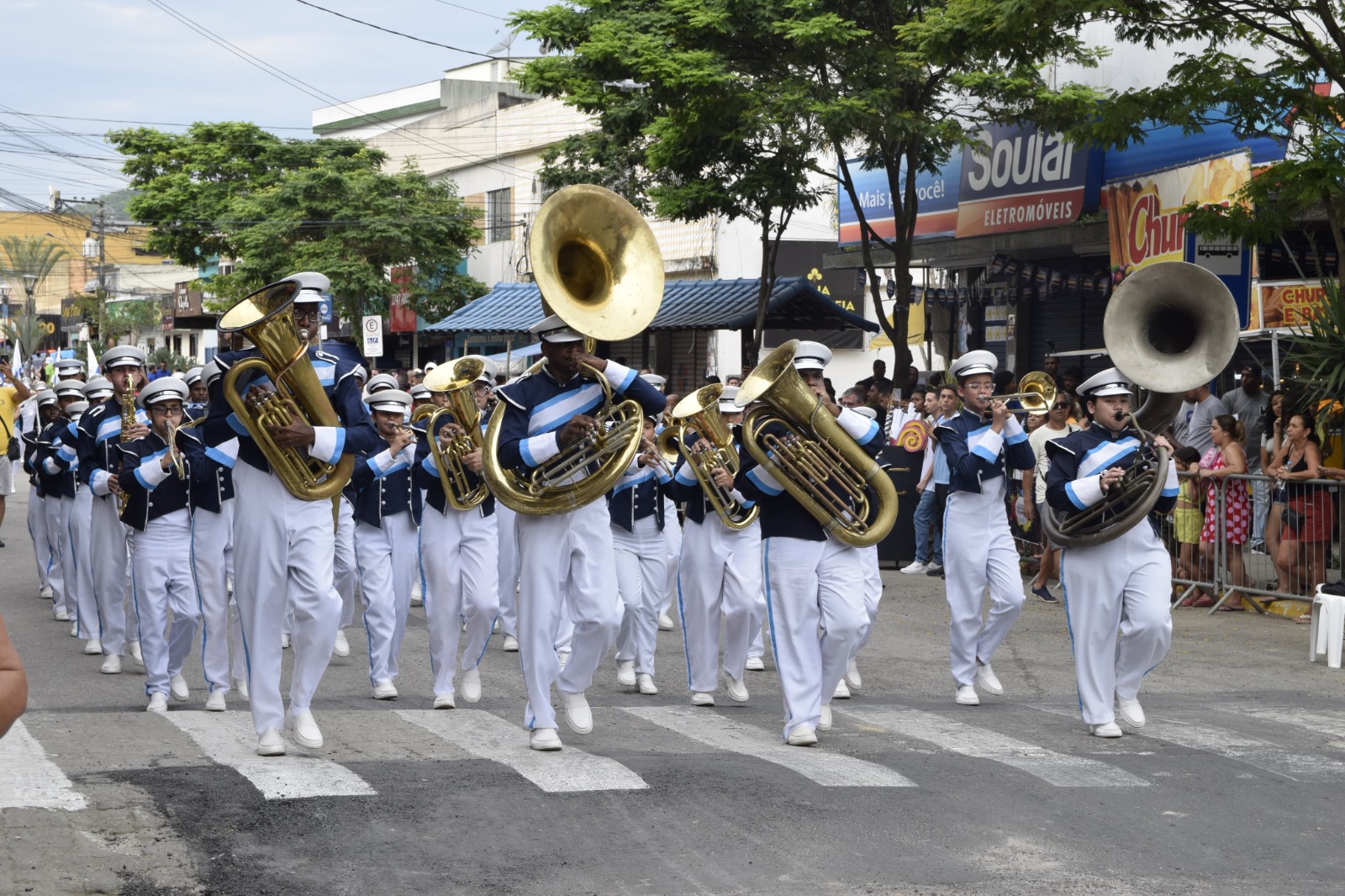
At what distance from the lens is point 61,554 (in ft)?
46.0

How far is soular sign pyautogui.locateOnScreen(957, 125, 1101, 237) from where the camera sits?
70.8 ft

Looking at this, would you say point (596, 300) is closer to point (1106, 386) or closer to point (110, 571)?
point (1106, 386)

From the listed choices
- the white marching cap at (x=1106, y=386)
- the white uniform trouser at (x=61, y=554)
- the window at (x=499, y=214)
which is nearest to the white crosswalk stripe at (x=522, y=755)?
the white marching cap at (x=1106, y=386)

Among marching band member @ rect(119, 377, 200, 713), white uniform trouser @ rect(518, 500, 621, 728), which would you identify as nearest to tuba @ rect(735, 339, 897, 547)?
white uniform trouser @ rect(518, 500, 621, 728)

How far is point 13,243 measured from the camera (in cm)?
9775


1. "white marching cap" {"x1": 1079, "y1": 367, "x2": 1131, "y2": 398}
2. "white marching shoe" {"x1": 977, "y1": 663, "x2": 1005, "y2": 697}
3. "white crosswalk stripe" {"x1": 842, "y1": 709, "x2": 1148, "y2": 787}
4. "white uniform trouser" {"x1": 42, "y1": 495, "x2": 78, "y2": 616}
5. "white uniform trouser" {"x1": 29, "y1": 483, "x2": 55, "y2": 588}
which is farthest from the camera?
"white uniform trouser" {"x1": 29, "y1": 483, "x2": 55, "y2": 588}

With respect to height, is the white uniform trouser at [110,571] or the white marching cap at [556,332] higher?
the white marching cap at [556,332]

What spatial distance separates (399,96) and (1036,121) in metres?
46.6

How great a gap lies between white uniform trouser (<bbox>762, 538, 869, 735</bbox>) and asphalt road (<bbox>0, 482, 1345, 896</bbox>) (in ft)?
1.09

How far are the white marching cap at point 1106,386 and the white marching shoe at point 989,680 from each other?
213 centimetres

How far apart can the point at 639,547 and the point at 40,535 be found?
708 cm

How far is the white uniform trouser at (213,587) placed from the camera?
31.0 feet

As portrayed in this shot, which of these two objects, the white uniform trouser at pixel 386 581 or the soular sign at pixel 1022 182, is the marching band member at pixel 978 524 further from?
the soular sign at pixel 1022 182

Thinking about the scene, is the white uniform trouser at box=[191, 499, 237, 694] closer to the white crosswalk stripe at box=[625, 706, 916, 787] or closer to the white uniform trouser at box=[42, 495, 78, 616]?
the white crosswalk stripe at box=[625, 706, 916, 787]
